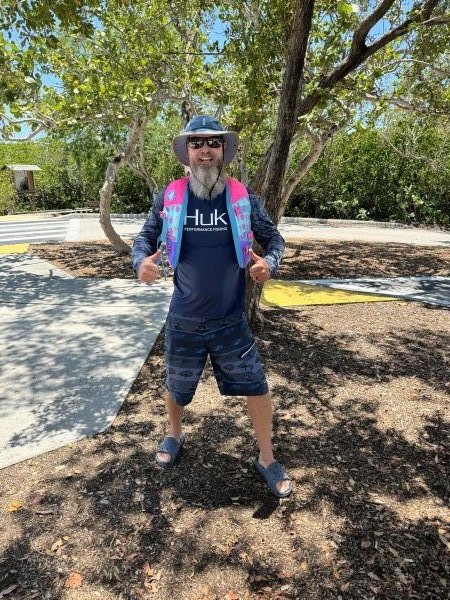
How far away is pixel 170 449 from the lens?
120 inches

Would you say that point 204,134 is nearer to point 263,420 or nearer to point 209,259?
point 209,259

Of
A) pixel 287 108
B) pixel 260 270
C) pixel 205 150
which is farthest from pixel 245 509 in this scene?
pixel 287 108

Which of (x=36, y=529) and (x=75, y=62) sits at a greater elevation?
(x=75, y=62)

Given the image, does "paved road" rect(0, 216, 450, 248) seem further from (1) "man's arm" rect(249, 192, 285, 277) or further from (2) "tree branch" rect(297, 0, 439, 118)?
(1) "man's arm" rect(249, 192, 285, 277)

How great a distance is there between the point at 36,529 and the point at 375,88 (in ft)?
24.6

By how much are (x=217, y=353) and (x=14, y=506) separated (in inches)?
56.0

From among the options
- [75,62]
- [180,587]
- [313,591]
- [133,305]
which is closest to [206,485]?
[180,587]

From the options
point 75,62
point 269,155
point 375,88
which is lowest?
point 269,155

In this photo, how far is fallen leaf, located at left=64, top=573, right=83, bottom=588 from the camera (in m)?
2.21

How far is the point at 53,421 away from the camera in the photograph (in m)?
3.53

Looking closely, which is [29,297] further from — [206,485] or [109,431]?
[206,485]

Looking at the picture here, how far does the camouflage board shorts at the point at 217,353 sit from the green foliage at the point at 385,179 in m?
17.9

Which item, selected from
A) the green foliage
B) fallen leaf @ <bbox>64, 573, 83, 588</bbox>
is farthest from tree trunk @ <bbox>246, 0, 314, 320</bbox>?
the green foliage

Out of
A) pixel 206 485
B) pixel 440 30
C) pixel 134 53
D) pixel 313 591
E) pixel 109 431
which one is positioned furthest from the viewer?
pixel 134 53
